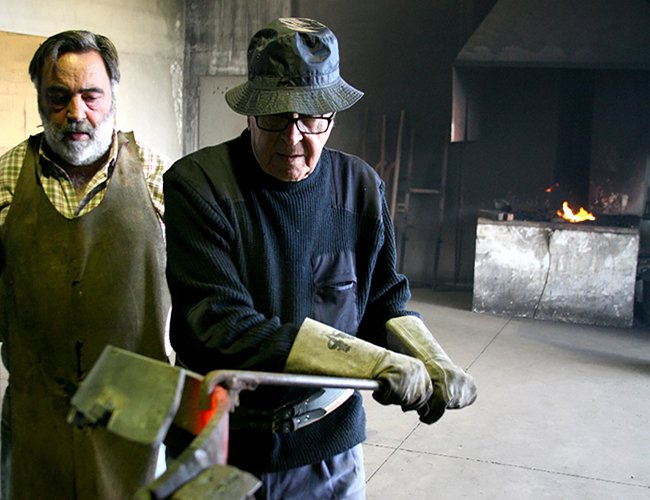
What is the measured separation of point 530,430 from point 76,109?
118 inches

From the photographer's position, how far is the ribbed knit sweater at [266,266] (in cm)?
176

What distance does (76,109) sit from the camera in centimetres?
245

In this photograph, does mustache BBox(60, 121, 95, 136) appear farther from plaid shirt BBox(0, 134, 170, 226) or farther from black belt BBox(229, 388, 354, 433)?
black belt BBox(229, 388, 354, 433)

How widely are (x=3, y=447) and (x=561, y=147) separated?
6.13 metres

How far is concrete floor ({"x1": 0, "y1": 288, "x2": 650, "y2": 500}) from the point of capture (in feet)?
12.4

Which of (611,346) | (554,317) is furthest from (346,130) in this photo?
(611,346)

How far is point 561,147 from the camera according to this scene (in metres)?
7.65

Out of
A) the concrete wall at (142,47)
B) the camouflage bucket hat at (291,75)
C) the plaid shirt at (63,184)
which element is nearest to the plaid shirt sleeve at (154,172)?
the plaid shirt at (63,184)

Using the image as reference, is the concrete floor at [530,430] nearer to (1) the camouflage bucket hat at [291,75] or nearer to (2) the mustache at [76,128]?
(2) the mustache at [76,128]

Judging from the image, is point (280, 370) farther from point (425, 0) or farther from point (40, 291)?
point (425, 0)

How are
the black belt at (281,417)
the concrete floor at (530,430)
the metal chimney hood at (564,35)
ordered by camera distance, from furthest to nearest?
1. the metal chimney hood at (564,35)
2. the concrete floor at (530,430)
3. the black belt at (281,417)

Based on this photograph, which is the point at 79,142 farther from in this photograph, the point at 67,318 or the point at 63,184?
the point at 67,318

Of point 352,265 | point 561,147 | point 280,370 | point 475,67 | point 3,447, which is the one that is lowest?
point 3,447

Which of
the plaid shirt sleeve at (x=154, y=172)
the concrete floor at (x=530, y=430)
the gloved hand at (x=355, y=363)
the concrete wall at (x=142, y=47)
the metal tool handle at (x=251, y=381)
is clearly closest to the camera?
the metal tool handle at (x=251, y=381)
